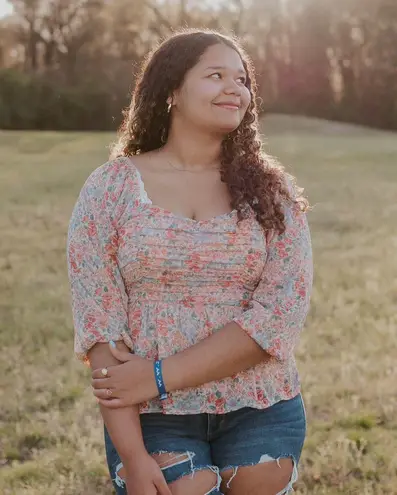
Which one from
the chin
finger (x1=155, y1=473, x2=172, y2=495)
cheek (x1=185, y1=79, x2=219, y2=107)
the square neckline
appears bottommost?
finger (x1=155, y1=473, x2=172, y2=495)

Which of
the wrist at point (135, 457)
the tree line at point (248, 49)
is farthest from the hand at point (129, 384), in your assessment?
the tree line at point (248, 49)

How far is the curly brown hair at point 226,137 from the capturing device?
2398 mm

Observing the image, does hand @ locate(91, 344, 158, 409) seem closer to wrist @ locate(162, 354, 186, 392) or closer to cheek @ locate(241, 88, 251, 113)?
wrist @ locate(162, 354, 186, 392)

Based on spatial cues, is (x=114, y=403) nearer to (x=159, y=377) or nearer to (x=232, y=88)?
(x=159, y=377)

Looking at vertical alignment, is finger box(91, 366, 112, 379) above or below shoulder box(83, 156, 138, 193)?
below

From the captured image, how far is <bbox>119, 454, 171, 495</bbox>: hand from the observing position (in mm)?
2100

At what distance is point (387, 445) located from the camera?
399cm

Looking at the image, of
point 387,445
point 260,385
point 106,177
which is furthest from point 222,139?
point 387,445

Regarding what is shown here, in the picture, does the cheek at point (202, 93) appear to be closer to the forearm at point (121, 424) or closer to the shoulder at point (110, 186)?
the shoulder at point (110, 186)

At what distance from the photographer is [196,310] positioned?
7.52ft

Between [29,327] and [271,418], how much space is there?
14.0 feet

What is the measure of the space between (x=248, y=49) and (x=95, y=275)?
27460mm

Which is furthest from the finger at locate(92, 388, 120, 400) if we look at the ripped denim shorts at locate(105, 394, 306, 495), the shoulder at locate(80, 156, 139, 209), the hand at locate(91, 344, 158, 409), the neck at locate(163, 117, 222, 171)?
the neck at locate(163, 117, 222, 171)

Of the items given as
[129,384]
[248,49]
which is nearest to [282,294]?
[129,384]
